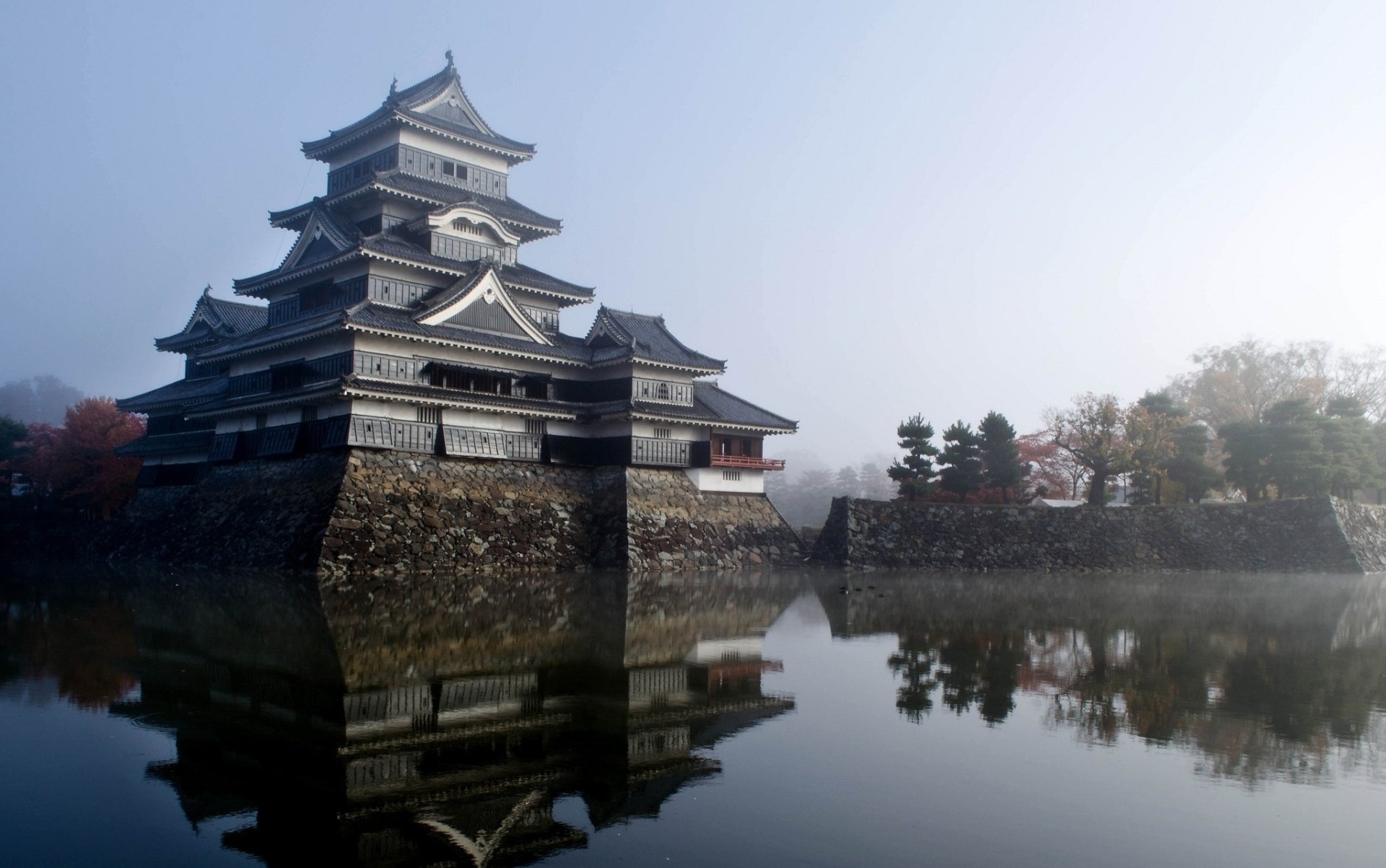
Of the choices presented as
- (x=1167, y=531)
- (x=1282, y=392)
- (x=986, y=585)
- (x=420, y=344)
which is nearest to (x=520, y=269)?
(x=420, y=344)

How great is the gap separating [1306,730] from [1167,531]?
2750 centimetres

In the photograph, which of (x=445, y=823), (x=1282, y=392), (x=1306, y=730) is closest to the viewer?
(x=445, y=823)

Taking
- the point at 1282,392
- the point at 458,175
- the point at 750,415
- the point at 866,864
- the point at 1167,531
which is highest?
the point at 458,175

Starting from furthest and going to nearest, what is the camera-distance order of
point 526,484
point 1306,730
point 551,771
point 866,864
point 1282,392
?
point 1282,392
point 526,484
point 1306,730
point 551,771
point 866,864

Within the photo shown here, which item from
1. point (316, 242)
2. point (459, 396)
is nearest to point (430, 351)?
point (459, 396)

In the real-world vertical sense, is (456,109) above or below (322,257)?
above

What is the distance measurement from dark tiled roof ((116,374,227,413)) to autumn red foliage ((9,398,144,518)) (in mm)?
2383

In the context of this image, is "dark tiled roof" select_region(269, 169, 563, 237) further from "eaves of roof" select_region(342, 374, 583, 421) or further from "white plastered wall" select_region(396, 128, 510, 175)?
"eaves of roof" select_region(342, 374, 583, 421)

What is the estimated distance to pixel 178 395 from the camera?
3769 cm

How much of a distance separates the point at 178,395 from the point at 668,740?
33358 mm

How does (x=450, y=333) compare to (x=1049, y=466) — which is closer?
(x=450, y=333)

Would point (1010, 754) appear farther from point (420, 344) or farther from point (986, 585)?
point (420, 344)

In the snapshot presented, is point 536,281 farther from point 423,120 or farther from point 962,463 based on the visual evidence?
point 962,463

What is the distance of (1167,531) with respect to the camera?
120 feet
